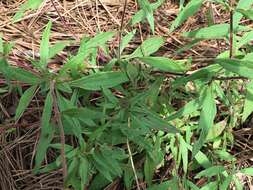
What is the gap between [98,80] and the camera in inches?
61.4

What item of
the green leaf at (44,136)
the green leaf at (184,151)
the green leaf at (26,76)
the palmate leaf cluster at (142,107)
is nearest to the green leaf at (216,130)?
the palmate leaf cluster at (142,107)

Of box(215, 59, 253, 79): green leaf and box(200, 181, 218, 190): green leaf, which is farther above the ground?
box(215, 59, 253, 79): green leaf

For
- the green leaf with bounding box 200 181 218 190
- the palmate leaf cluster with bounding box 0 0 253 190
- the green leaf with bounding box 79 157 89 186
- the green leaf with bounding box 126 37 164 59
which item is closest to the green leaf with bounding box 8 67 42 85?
the palmate leaf cluster with bounding box 0 0 253 190

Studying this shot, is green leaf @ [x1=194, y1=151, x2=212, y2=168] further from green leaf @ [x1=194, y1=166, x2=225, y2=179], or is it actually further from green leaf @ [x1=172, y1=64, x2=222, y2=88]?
green leaf @ [x1=172, y1=64, x2=222, y2=88]

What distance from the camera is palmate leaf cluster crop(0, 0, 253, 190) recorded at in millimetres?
1578

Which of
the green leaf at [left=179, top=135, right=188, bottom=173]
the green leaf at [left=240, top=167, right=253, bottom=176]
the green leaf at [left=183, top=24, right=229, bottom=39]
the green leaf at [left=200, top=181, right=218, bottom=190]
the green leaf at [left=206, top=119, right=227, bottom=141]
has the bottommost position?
the green leaf at [left=200, top=181, right=218, bottom=190]

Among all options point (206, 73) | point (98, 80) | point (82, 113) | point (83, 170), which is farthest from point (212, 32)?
point (83, 170)

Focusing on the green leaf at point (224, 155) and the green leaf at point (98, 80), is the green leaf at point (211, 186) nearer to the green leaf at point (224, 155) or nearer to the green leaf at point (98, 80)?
the green leaf at point (224, 155)

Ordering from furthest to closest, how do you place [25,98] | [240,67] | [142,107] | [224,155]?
[224,155] < [142,107] < [25,98] < [240,67]

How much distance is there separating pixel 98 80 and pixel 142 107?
0.21 metres

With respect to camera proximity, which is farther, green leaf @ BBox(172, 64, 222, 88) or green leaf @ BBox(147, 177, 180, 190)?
green leaf @ BBox(147, 177, 180, 190)

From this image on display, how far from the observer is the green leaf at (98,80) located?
5.07 ft

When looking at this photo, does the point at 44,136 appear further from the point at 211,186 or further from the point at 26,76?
the point at 211,186

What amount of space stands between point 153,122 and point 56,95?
33 cm
